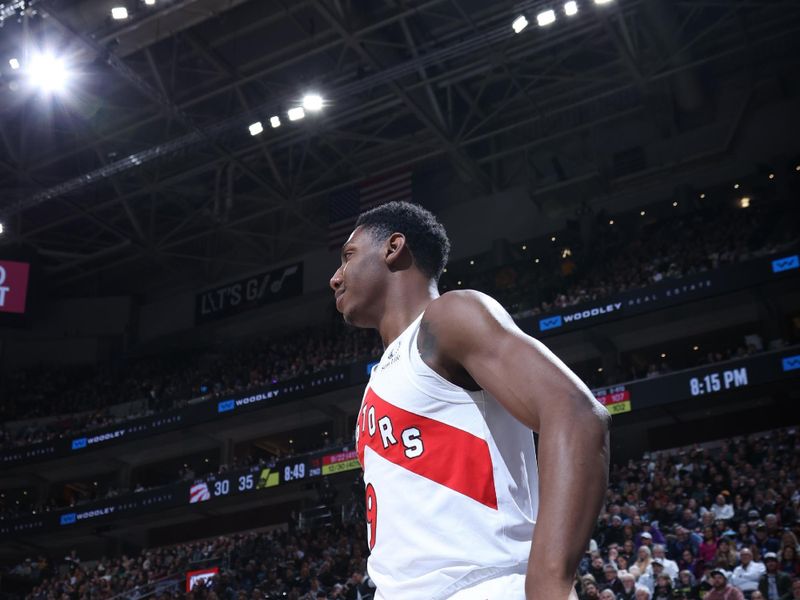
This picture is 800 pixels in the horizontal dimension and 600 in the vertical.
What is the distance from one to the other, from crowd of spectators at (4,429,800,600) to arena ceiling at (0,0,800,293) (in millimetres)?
9496

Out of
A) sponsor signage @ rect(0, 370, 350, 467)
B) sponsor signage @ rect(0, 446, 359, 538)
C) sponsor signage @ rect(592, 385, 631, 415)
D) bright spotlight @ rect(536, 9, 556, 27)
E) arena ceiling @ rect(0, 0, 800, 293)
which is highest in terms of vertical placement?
arena ceiling @ rect(0, 0, 800, 293)

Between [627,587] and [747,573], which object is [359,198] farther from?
[747,573]

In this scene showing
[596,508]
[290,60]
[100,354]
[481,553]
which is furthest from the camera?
[100,354]

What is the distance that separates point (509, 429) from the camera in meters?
2.03

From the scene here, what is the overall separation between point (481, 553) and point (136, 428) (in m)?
27.5

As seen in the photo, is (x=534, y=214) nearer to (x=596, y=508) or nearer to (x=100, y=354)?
(x=100, y=354)

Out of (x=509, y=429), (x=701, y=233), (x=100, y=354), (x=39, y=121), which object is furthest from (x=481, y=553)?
(x=100, y=354)

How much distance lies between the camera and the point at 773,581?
35.3ft

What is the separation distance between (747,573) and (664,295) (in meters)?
11.4

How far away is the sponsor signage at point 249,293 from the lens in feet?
101

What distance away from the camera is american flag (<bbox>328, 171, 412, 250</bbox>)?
2577 cm

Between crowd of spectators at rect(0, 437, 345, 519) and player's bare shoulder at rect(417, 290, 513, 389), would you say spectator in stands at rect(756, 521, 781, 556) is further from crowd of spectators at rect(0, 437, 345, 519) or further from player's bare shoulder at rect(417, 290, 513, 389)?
crowd of spectators at rect(0, 437, 345, 519)

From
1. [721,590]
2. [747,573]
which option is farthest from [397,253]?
[747,573]

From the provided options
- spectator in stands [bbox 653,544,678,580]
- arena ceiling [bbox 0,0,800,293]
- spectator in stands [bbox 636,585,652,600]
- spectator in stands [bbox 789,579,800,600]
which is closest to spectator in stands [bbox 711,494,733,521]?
spectator in stands [bbox 653,544,678,580]
